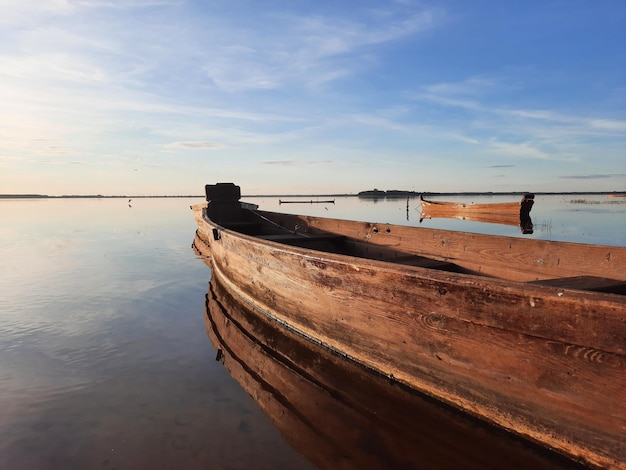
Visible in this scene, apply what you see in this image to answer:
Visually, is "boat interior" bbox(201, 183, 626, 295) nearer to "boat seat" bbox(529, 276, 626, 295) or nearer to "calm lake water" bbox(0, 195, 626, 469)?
"boat seat" bbox(529, 276, 626, 295)

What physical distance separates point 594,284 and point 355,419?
236 centimetres

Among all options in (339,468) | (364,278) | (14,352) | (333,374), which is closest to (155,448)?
(339,468)

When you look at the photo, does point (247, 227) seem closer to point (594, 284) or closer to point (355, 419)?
point (355, 419)

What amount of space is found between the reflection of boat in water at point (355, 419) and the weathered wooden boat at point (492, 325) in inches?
5.8

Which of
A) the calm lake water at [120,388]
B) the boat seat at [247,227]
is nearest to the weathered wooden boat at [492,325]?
the calm lake water at [120,388]

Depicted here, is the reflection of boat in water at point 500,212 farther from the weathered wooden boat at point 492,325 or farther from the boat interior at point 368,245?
the weathered wooden boat at point 492,325

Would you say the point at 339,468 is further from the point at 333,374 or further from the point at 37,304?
the point at 37,304

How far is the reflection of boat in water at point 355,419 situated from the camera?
2.46m

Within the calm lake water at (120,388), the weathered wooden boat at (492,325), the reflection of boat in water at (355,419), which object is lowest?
the calm lake water at (120,388)

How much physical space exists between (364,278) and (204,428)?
183 cm

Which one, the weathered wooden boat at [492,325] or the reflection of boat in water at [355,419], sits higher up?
the weathered wooden boat at [492,325]

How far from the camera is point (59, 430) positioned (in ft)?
9.81

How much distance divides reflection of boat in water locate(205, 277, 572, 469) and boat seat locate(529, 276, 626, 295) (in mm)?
1372

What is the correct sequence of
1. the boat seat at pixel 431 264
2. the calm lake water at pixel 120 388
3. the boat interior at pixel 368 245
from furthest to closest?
the boat seat at pixel 431 264 → the boat interior at pixel 368 245 → the calm lake water at pixel 120 388
